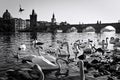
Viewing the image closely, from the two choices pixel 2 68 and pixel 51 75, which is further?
pixel 2 68

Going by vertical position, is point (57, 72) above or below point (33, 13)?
below

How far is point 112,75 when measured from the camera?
38.0 ft

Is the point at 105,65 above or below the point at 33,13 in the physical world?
below

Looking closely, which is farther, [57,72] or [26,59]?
[26,59]

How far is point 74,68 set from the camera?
13.8 metres

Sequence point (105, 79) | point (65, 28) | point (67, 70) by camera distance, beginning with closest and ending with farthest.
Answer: point (105, 79), point (67, 70), point (65, 28)

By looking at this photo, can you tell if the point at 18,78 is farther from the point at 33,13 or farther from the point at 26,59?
the point at 33,13

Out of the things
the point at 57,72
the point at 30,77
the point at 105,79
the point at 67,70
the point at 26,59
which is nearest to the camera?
the point at 30,77

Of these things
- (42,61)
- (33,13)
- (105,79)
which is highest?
(33,13)

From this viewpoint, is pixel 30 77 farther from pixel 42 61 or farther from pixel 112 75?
pixel 112 75

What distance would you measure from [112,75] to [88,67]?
7.97ft

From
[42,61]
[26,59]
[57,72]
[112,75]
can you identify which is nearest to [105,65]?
[112,75]

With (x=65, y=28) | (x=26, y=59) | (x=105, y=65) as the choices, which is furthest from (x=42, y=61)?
(x=65, y=28)

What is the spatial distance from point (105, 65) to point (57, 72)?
3.64 m
